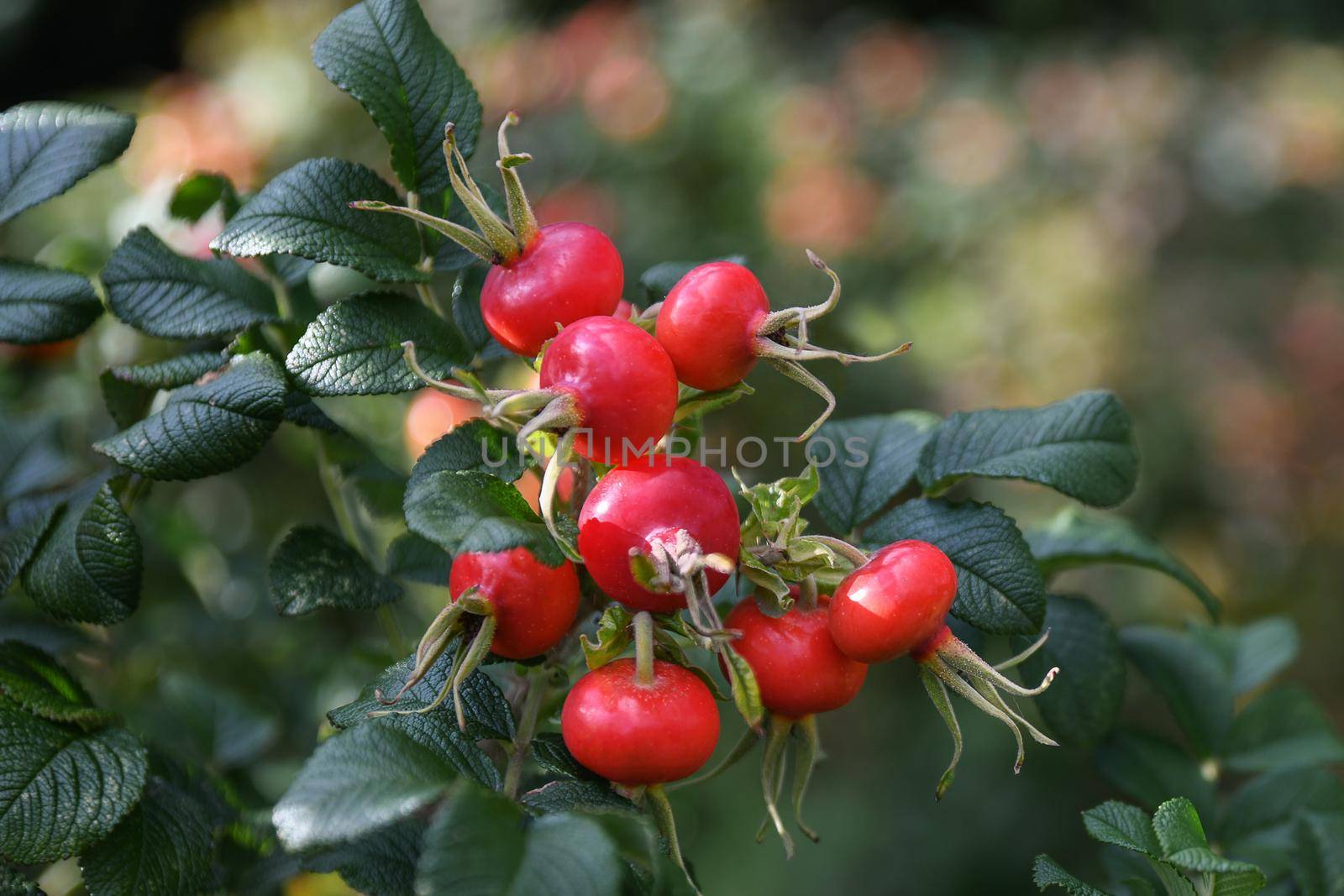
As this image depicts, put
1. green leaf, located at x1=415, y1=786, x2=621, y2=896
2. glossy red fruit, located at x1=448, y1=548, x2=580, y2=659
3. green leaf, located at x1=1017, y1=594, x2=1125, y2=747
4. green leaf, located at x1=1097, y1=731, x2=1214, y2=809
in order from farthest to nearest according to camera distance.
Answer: green leaf, located at x1=1097, y1=731, x2=1214, y2=809, green leaf, located at x1=1017, y1=594, x2=1125, y2=747, glossy red fruit, located at x1=448, y1=548, x2=580, y2=659, green leaf, located at x1=415, y1=786, x2=621, y2=896

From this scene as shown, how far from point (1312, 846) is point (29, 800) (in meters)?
0.97

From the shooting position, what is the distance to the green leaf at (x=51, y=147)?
0.81 m

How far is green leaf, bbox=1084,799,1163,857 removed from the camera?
0.67 m

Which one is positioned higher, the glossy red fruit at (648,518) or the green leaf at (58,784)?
the glossy red fruit at (648,518)

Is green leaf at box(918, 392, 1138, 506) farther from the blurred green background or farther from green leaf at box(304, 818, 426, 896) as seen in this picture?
green leaf at box(304, 818, 426, 896)

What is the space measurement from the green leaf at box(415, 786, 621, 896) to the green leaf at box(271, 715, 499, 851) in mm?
26

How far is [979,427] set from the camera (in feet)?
2.93

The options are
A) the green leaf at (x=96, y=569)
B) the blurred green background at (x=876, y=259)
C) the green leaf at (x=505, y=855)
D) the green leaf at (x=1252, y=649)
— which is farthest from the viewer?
the blurred green background at (x=876, y=259)

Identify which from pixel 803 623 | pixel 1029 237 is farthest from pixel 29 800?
pixel 1029 237

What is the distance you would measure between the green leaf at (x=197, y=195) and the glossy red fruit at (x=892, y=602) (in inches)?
26.0

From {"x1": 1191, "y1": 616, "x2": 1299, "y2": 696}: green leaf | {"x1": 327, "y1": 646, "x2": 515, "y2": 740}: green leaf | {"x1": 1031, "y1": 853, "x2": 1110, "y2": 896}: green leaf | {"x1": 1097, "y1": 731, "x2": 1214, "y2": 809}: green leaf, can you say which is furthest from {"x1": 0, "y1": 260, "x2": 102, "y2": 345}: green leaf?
{"x1": 1191, "y1": 616, "x2": 1299, "y2": 696}: green leaf

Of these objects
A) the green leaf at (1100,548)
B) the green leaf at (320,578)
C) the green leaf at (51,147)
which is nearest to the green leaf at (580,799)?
the green leaf at (320,578)

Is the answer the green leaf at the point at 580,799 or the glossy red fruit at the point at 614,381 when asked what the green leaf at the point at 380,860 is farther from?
the glossy red fruit at the point at 614,381

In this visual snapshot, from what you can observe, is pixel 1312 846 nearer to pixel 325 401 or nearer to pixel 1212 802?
pixel 1212 802
